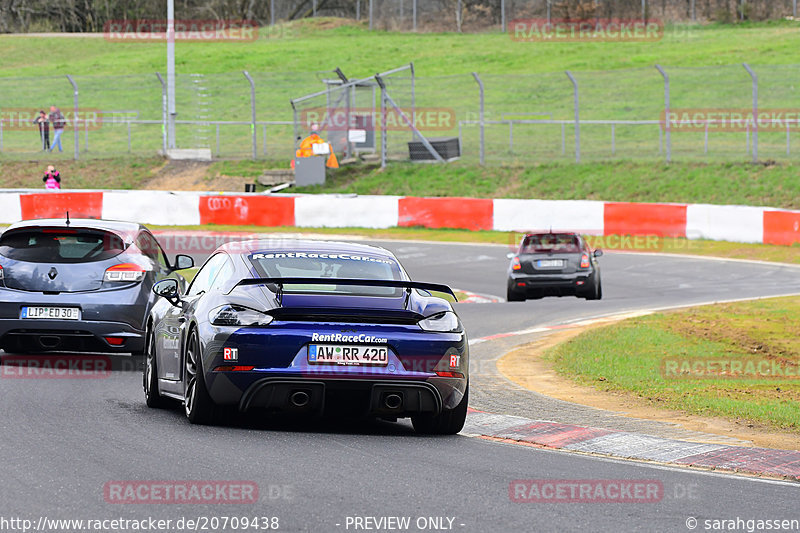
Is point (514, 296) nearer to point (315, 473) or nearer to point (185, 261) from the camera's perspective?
point (185, 261)

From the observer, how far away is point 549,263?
21.7 metres

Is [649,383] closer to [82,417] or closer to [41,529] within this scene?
[82,417]

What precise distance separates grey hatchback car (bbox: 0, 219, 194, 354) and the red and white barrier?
19845 millimetres

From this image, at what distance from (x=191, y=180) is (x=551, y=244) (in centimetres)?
2097

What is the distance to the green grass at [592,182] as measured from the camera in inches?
1337

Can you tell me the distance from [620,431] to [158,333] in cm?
352

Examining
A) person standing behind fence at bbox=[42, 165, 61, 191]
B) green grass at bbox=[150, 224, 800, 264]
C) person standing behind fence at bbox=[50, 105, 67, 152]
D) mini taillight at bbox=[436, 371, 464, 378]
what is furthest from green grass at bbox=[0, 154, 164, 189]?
mini taillight at bbox=[436, 371, 464, 378]

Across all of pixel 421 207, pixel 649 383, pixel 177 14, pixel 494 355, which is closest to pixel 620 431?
pixel 649 383

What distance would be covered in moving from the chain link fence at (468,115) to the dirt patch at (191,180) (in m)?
1.69

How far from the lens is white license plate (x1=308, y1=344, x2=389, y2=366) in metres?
Answer: 8.59

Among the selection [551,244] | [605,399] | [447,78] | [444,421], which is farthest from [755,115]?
[444,421]

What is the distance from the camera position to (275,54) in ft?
220

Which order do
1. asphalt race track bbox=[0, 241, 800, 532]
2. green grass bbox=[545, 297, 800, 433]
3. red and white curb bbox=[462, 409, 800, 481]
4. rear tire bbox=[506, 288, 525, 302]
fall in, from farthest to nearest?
rear tire bbox=[506, 288, 525, 302]
green grass bbox=[545, 297, 800, 433]
red and white curb bbox=[462, 409, 800, 481]
asphalt race track bbox=[0, 241, 800, 532]

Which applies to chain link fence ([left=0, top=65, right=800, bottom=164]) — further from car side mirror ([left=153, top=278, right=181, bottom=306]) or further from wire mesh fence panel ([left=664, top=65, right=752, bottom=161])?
car side mirror ([left=153, top=278, right=181, bottom=306])
